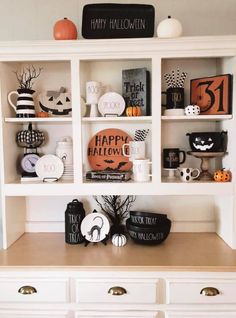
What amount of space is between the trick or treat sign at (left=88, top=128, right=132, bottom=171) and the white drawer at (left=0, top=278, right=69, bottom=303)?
0.76 metres

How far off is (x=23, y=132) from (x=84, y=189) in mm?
528

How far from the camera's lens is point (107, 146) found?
2.04m

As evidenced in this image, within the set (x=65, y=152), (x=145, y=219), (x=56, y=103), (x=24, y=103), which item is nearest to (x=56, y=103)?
(x=56, y=103)

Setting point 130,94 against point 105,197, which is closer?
point 130,94

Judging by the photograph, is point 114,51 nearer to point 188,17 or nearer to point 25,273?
point 188,17

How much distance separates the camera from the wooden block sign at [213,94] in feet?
5.77

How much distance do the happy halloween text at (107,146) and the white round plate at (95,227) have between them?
40 centimetres

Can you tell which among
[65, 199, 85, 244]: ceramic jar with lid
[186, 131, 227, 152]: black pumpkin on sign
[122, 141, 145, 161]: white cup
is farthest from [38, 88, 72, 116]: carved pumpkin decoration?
[186, 131, 227, 152]: black pumpkin on sign

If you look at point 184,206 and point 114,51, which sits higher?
point 114,51

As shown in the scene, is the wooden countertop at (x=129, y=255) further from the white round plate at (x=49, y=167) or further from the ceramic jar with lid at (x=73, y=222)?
the white round plate at (x=49, y=167)

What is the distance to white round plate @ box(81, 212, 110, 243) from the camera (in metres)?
1.90

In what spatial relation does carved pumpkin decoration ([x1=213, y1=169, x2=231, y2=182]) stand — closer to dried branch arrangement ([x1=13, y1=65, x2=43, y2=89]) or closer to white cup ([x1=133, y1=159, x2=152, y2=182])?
white cup ([x1=133, y1=159, x2=152, y2=182])

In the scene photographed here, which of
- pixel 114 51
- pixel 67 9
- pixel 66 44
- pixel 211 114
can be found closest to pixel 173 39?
pixel 114 51

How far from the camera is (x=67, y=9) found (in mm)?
2023
